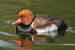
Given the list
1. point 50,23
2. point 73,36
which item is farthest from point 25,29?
point 73,36

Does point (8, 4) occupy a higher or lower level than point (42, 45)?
higher

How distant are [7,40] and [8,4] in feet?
7.95

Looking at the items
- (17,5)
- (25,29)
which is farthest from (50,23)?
(17,5)

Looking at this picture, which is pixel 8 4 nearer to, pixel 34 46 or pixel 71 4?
pixel 71 4

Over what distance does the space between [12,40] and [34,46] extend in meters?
0.45

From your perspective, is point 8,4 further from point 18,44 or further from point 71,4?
point 18,44

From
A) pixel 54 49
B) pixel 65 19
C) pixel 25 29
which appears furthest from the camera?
pixel 65 19

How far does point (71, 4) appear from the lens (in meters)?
9.50

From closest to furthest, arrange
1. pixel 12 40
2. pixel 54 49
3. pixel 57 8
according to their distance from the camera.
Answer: pixel 54 49
pixel 12 40
pixel 57 8

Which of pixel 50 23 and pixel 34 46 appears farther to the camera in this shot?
pixel 50 23

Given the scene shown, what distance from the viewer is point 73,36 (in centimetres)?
756

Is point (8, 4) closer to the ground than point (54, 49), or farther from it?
farther from it

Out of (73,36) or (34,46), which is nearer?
(34,46)

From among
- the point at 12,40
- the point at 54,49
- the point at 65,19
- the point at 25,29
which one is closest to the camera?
the point at 54,49
